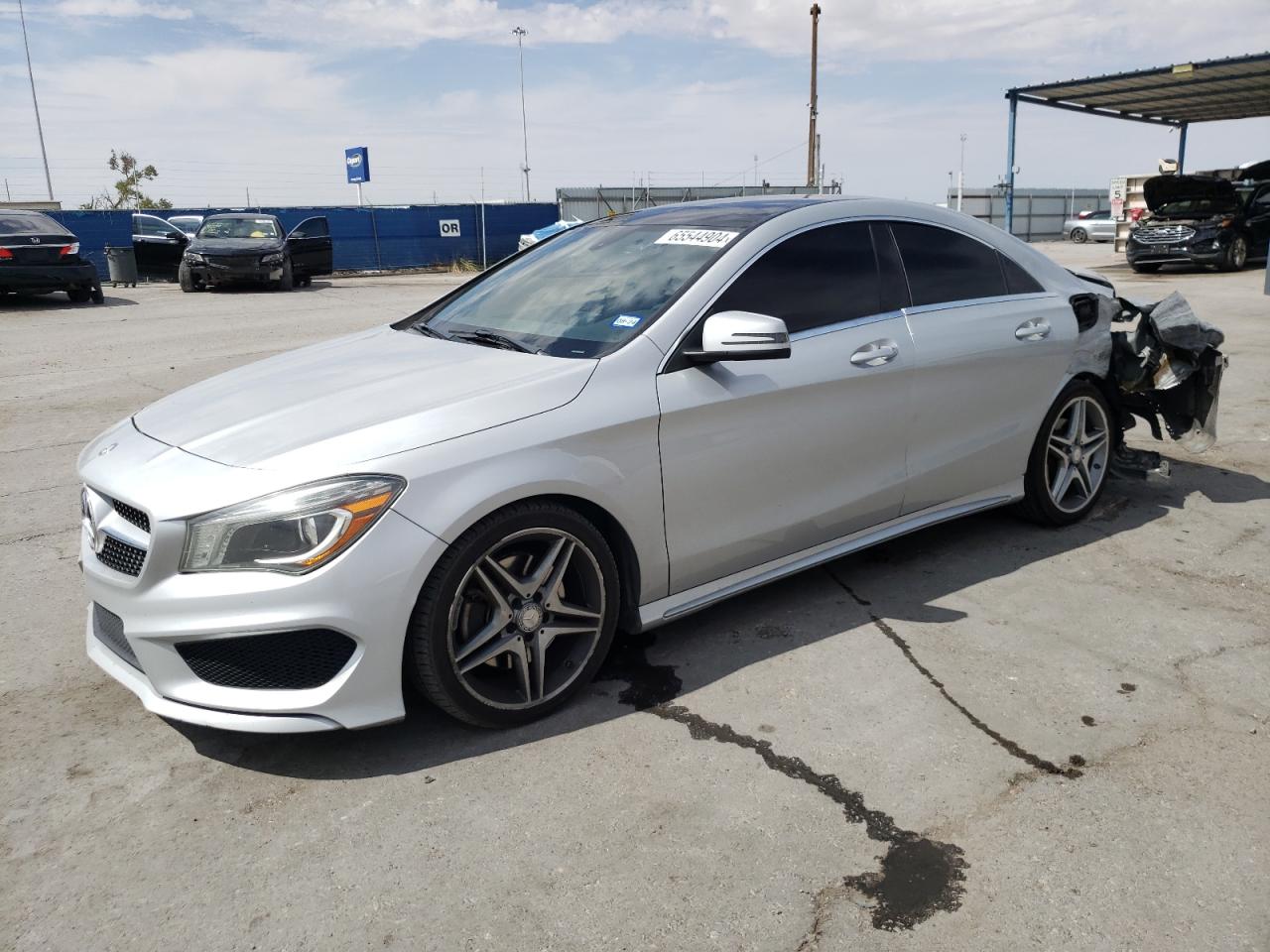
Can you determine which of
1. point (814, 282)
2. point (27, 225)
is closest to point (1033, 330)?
point (814, 282)

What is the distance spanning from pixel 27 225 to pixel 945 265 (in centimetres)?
1673

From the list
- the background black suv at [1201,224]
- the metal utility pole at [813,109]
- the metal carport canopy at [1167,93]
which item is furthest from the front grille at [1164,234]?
the metal utility pole at [813,109]

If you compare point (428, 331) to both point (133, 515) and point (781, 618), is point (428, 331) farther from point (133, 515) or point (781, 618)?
point (781, 618)

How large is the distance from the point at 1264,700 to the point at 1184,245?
64.6 ft

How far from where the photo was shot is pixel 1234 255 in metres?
20.5

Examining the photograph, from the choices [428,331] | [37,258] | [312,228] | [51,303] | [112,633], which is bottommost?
[112,633]

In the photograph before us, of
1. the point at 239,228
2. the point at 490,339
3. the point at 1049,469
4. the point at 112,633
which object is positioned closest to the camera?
the point at 112,633

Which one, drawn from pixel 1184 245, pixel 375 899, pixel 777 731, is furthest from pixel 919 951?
pixel 1184 245

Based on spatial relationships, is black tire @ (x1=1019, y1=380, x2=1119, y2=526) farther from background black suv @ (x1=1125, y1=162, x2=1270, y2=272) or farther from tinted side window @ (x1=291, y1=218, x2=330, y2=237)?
tinted side window @ (x1=291, y1=218, x2=330, y2=237)

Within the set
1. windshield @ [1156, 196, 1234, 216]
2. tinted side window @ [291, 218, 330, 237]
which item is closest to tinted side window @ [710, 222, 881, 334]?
windshield @ [1156, 196, 1234, 216]

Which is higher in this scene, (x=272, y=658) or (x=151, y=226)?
(x=151, y=226)

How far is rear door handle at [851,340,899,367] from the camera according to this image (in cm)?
392

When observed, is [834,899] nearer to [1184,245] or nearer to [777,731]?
[777,731]

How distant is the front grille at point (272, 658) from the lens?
A: 110 inches
